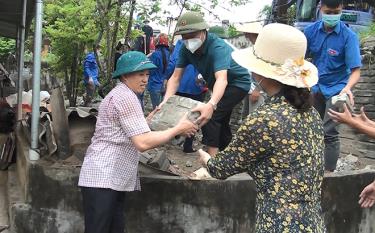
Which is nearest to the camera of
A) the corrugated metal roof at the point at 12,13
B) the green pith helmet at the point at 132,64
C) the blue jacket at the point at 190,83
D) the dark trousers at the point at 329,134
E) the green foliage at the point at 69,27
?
the green pith helmet at the point at 132,64

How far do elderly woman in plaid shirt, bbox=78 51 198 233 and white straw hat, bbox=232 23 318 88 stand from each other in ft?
2.99

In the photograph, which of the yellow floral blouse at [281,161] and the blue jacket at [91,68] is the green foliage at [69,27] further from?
the yellow floral blouse at [281,161]

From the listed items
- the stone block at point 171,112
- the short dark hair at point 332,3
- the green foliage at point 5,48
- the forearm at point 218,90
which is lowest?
the green foliage at point 5,48

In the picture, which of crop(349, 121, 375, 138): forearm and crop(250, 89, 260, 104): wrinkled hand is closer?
crop(349, 121, 375, 138): forearm

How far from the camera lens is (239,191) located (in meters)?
4.30

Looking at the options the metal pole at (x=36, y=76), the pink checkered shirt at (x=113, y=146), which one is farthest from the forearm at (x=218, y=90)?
the metal pole at (x=36, y=76)

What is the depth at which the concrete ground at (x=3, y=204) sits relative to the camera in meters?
4.30

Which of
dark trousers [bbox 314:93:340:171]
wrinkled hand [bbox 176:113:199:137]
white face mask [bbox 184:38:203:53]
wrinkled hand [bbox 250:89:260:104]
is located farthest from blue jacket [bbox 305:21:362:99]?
wrinkled hand [bbox 176:113:199:137]

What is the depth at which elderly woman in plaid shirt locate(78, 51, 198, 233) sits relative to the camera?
10.4 ft

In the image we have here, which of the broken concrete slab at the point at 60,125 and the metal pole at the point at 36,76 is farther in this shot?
the broken concrete slab at the point at 60,125

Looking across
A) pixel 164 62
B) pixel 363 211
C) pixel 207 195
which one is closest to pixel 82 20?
pixel 164 62

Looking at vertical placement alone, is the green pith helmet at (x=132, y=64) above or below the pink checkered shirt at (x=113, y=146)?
above

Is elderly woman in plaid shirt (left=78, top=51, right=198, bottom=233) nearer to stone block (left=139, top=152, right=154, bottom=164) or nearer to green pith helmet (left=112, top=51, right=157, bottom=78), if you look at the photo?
green pith helmet (left=112, top=51, right=157, bottom=78)

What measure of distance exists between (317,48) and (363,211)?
5.61ft
